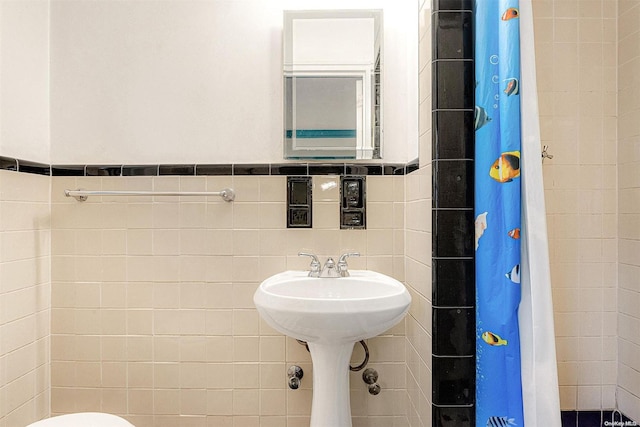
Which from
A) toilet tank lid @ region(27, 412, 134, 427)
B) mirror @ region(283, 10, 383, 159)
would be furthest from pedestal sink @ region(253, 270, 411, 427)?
toilet tank lid @ region(27, 412, 134, 427)

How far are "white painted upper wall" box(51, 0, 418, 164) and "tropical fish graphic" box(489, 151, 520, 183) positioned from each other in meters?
0.65

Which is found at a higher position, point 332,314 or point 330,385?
point 332,314

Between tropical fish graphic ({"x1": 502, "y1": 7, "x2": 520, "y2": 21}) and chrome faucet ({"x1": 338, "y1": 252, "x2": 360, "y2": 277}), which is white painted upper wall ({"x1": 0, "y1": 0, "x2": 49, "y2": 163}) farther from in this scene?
tropical fish graphic ({"x1": 502, "y1": 7, "x2": 520, "y2": 21})

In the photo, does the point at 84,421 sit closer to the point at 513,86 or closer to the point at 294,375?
the point at 294,375

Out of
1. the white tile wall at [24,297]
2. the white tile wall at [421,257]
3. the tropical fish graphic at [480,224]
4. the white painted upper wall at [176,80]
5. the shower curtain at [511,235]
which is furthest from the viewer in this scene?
the white painted upper wall at [176,80]

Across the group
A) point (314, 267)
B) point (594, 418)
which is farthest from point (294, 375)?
point (594, 418)

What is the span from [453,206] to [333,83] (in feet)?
2.53

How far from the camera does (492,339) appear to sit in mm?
1182

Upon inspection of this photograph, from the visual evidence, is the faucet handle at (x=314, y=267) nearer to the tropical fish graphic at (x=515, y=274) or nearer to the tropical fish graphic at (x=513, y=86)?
the tropical fish graphic at (x=515, y=274)

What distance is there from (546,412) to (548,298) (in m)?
0.29

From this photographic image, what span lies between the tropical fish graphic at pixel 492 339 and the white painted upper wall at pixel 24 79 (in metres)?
1.75

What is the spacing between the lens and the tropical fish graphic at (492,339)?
117 cm

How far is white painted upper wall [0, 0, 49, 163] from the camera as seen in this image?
62.2 inches

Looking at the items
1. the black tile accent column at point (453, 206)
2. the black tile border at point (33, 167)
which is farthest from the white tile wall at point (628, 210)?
the black tile border at point (33, 167)
